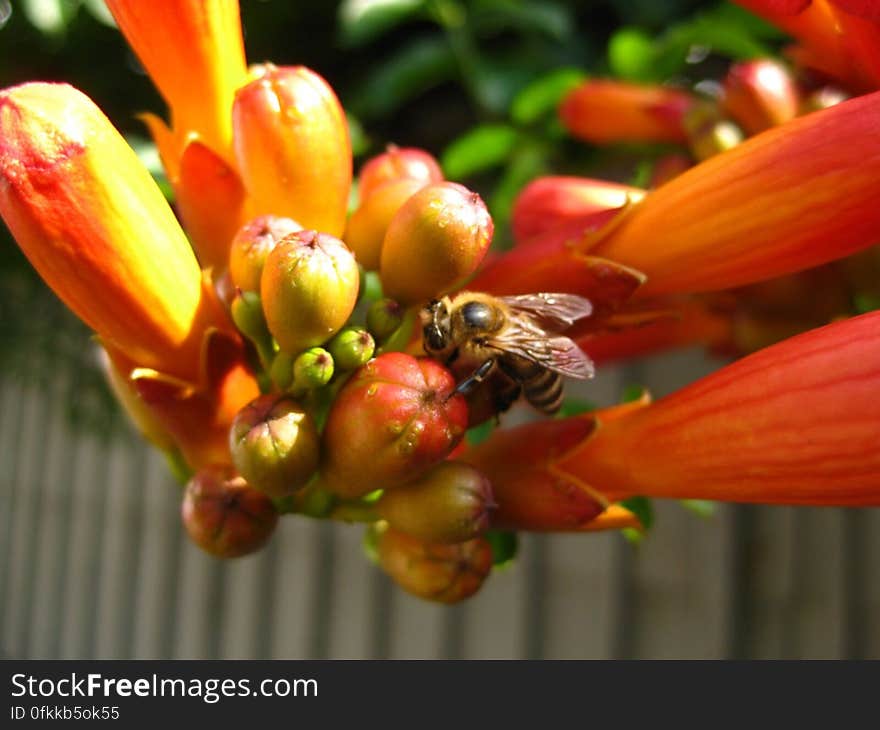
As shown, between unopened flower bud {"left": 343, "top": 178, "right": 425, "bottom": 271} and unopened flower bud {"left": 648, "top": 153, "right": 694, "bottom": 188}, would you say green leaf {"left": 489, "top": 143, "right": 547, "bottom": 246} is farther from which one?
unopened flower bud {"left": 343, "top": 178, "right": 425, "bottom": 271}

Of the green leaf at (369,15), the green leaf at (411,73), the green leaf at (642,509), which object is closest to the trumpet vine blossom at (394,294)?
the green leaf at (642,509)

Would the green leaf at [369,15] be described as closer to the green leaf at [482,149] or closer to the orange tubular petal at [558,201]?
the green leaf at [482,149]

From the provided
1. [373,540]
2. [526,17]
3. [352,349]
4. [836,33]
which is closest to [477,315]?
[352,349]

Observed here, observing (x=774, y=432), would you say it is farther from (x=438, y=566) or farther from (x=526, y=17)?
(x=526, y=17)

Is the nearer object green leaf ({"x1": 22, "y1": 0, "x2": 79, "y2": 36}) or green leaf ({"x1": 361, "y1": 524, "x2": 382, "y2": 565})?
green leaf ({"x1": 361, "y1": 524, "x2": 382, "y2": 565})

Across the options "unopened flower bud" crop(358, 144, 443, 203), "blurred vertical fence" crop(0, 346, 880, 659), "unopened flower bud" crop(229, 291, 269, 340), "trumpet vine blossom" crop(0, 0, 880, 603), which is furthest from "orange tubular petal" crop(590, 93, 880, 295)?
"blurred vertical fence" crop(0, 346, 880, 659)

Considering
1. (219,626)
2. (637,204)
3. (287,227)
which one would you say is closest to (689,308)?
(637,204)
